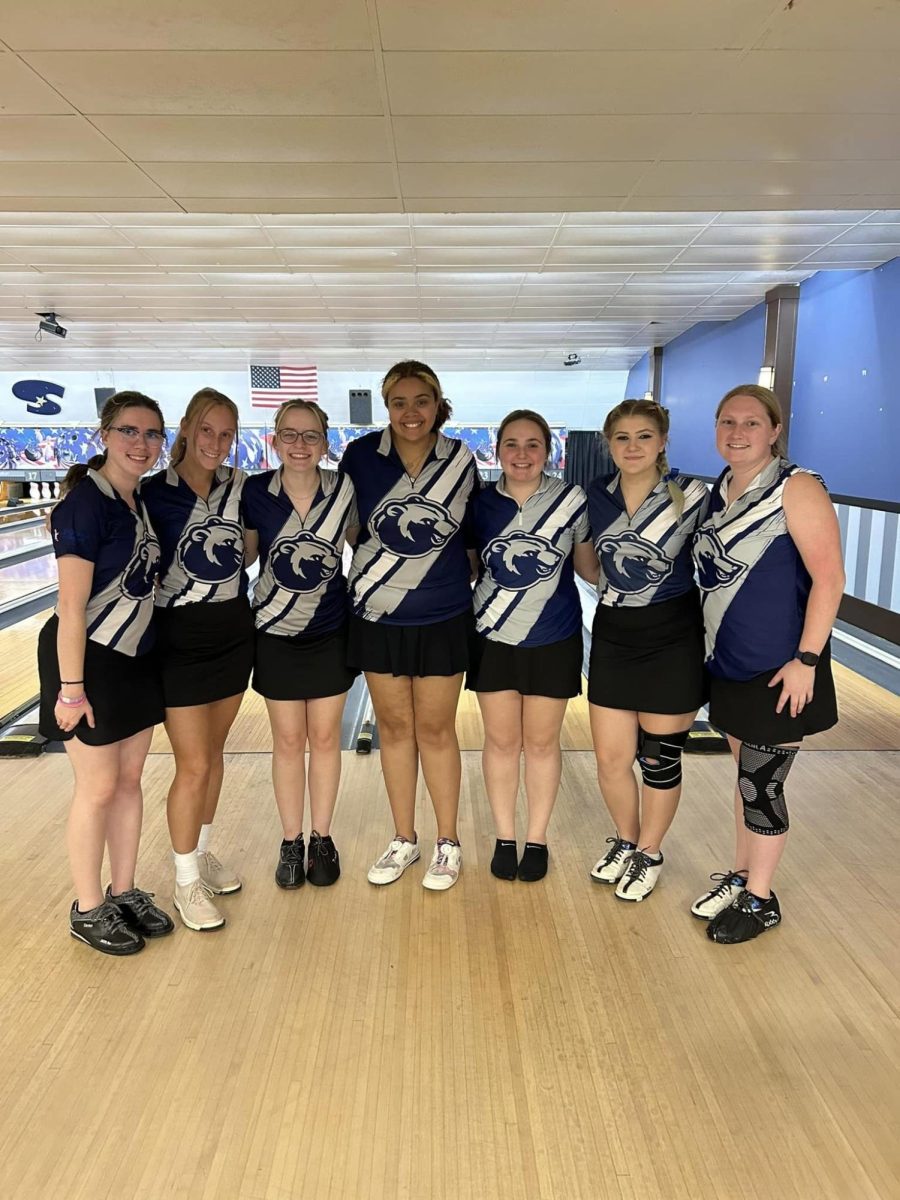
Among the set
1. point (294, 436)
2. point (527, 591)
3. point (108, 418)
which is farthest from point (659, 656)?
point (108, 418)

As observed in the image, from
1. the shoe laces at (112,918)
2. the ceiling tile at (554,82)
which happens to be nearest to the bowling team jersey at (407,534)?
the shoe laces at (112,918)

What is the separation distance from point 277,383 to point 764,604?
12.8m

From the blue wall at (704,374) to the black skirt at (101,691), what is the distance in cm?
799

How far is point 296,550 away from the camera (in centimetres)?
216

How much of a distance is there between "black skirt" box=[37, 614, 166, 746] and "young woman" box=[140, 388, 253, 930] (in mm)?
109

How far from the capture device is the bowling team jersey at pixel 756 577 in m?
1.91

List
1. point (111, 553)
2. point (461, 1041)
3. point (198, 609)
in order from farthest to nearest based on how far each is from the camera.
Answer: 1. point (198, 609)
2. point (111, 553)
3. point (461, 1041)

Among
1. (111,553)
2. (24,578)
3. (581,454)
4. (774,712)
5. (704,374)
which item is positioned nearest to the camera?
(111,553)

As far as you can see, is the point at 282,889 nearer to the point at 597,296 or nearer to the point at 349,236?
the point at 349,236

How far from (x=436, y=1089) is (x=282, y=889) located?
2.92ft

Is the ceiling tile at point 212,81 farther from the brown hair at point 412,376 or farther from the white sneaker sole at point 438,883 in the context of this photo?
the white sneaker sole at point 438,883

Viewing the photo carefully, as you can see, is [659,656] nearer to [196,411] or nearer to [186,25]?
[196,411]

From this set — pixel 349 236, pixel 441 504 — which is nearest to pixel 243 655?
pixel 441 504

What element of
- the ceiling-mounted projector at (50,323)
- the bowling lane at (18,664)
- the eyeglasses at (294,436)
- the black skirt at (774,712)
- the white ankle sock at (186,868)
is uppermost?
the ceiling-mounted projector at (50,323)
